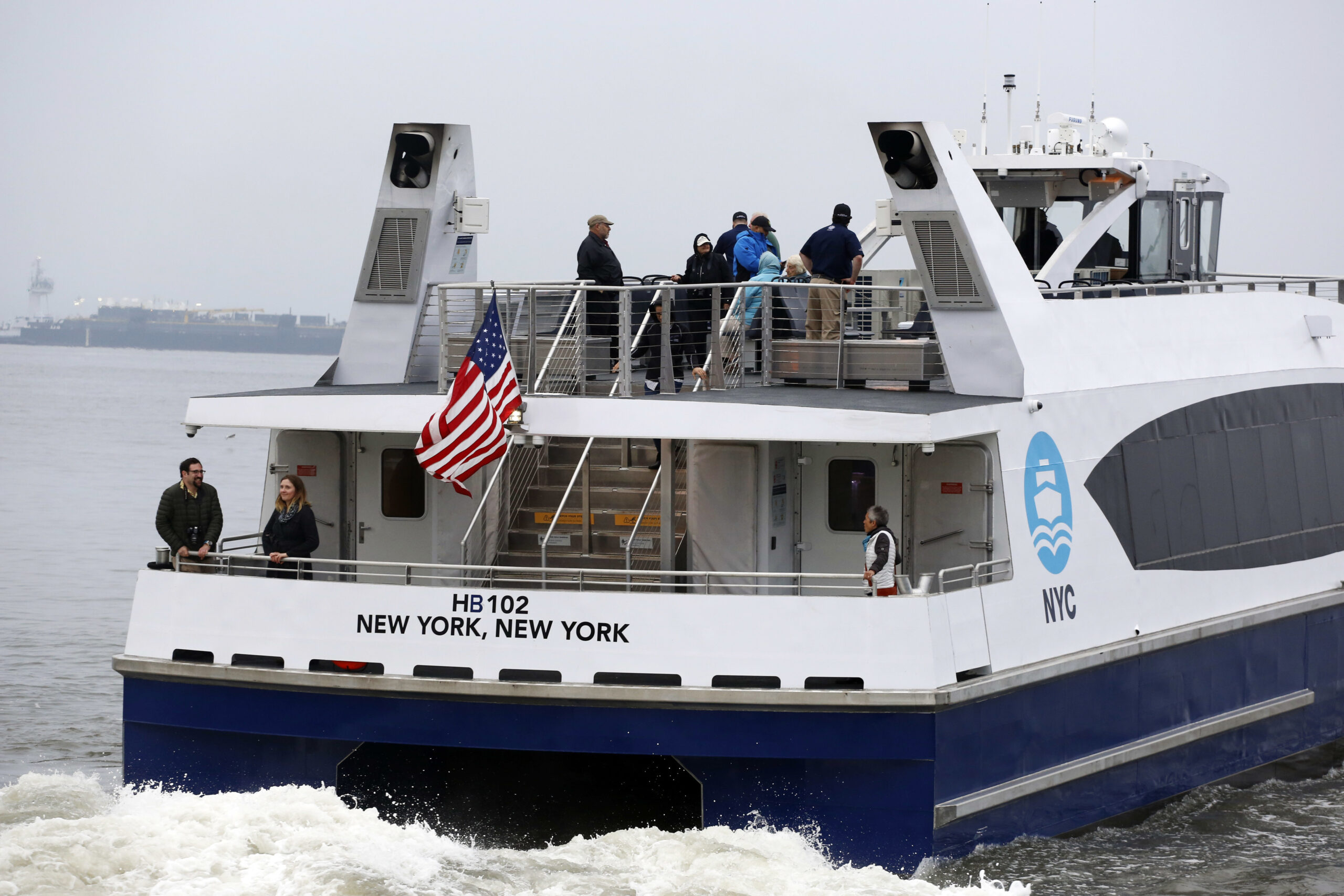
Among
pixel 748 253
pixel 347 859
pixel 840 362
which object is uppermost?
pixel 748 253

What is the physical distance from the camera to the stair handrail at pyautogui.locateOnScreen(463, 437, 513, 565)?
428 inches

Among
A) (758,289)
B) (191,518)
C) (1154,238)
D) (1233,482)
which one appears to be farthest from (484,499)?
(1154,238)

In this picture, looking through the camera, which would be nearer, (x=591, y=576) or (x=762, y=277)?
(x=591, y=576)

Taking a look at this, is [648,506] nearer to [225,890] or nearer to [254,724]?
[254,724]

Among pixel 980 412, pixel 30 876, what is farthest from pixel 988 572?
pixel 30 876

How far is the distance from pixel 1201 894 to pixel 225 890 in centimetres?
601

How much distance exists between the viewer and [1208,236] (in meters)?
15.6

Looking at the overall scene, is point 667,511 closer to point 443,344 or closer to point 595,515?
point 595,515

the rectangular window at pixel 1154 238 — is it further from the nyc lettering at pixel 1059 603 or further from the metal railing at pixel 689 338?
the nyc lettering at pixel 1059 603

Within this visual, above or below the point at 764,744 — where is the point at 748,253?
above

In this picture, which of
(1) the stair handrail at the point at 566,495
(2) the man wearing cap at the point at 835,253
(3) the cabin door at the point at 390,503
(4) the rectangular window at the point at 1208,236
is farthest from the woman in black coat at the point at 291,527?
(4) the rectangular window at the point at 1208,236

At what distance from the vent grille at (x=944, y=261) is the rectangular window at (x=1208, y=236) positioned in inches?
205

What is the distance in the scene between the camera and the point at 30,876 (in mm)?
9219

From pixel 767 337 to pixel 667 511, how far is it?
1530 mm
